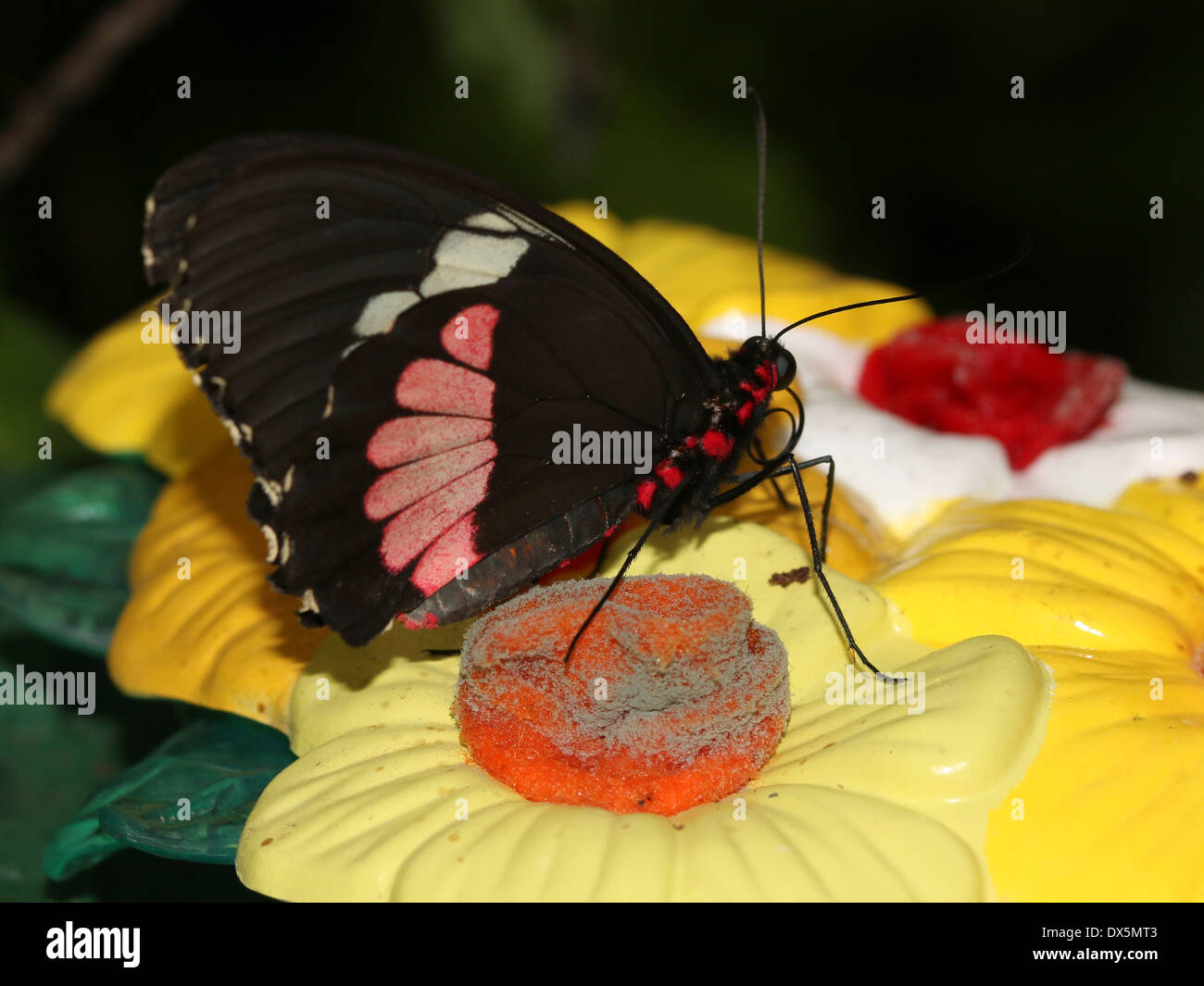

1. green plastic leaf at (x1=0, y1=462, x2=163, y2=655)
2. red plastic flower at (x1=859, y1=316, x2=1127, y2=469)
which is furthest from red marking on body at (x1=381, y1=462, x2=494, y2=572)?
red plastic flower at (x1=859, y1=316, x2=1127, y2=469)

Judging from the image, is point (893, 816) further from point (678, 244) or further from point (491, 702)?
point (678, 244)

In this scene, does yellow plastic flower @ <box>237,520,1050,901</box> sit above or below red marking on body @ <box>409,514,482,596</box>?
below

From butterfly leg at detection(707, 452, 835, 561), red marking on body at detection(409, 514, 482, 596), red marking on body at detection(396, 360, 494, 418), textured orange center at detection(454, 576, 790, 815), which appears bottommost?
textured orange center at detection(454, 576, 790, 815)

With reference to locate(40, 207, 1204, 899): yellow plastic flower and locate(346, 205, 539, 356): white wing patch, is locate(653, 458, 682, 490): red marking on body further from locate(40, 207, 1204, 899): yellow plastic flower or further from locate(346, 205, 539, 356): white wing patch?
locate(346, 205, 539, 356): white wing patch

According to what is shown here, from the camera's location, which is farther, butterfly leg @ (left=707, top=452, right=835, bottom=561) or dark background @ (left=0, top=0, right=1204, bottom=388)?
dark background @ (left=0, top=0, right=1204, bottom=388)

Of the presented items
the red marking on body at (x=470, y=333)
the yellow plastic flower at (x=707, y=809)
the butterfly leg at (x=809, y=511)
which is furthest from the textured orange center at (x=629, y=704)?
the red marking on body at (x=470, y=333)

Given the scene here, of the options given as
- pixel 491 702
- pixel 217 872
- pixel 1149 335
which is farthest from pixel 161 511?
pixel 1149 335

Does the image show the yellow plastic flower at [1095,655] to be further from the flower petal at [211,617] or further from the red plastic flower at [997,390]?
the flower petal at [211,617]
